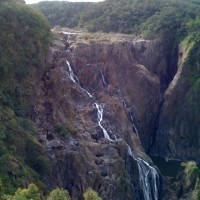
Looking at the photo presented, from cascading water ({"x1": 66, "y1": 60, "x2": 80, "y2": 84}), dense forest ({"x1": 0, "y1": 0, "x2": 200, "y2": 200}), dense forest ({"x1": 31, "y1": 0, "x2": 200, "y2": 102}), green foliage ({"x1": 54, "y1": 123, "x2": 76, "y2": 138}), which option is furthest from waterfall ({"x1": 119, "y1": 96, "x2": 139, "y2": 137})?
green foliage ({"x1": 54, "y1": 123, "x2": 76, "y2": 138})

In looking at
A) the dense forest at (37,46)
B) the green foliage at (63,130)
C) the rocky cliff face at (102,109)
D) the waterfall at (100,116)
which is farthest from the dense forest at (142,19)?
the green foliage at (63,130)

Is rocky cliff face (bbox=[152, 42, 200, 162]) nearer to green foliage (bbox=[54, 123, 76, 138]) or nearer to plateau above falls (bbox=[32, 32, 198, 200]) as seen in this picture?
plateau above falls (bbox=[32, 32, 198, 200])

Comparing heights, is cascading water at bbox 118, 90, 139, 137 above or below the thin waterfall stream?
above

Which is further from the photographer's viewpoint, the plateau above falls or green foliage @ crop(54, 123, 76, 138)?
green foliage @ crop(54, 123, 76, 138)

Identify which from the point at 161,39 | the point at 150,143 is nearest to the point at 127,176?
the point at 150,143

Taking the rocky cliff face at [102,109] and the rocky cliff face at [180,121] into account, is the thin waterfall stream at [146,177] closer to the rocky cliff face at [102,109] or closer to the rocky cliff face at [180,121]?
the rocky cliff face at [102,109]

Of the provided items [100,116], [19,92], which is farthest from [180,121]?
[19,92]

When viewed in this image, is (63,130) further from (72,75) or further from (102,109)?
(72,75)
